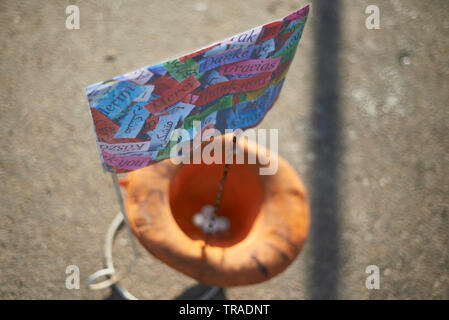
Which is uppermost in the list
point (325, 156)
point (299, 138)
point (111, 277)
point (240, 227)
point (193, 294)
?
point (299, 138)

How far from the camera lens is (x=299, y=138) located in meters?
3.00

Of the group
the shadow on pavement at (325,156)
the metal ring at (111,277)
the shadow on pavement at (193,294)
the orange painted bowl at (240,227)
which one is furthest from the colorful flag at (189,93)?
the shadow on pavement at (325,156)

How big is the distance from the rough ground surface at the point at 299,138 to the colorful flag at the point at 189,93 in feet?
4.50

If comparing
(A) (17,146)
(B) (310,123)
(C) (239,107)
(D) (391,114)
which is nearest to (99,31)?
(A) (17,146)

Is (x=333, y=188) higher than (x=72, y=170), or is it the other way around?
(x=72, y=170)

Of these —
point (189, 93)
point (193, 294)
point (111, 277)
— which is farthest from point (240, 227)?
point (189, 93)

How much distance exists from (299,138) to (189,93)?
1.81 metres

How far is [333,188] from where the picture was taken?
2.84 metres

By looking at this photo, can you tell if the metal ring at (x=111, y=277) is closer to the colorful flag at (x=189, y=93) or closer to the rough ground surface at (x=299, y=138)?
the rough ground surface at (x=299, y=138)

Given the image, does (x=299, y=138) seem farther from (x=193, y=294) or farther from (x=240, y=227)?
(x=193, y=294)

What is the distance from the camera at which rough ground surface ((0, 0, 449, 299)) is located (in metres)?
2.54

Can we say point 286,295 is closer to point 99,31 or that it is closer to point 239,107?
point 239,107

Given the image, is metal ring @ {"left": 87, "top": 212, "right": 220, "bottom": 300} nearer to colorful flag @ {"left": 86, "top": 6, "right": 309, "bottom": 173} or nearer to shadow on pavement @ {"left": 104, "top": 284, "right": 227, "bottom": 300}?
shadow on pavement @ {"left": 104, "top": 284, "right": 227, "bottom": 300}
